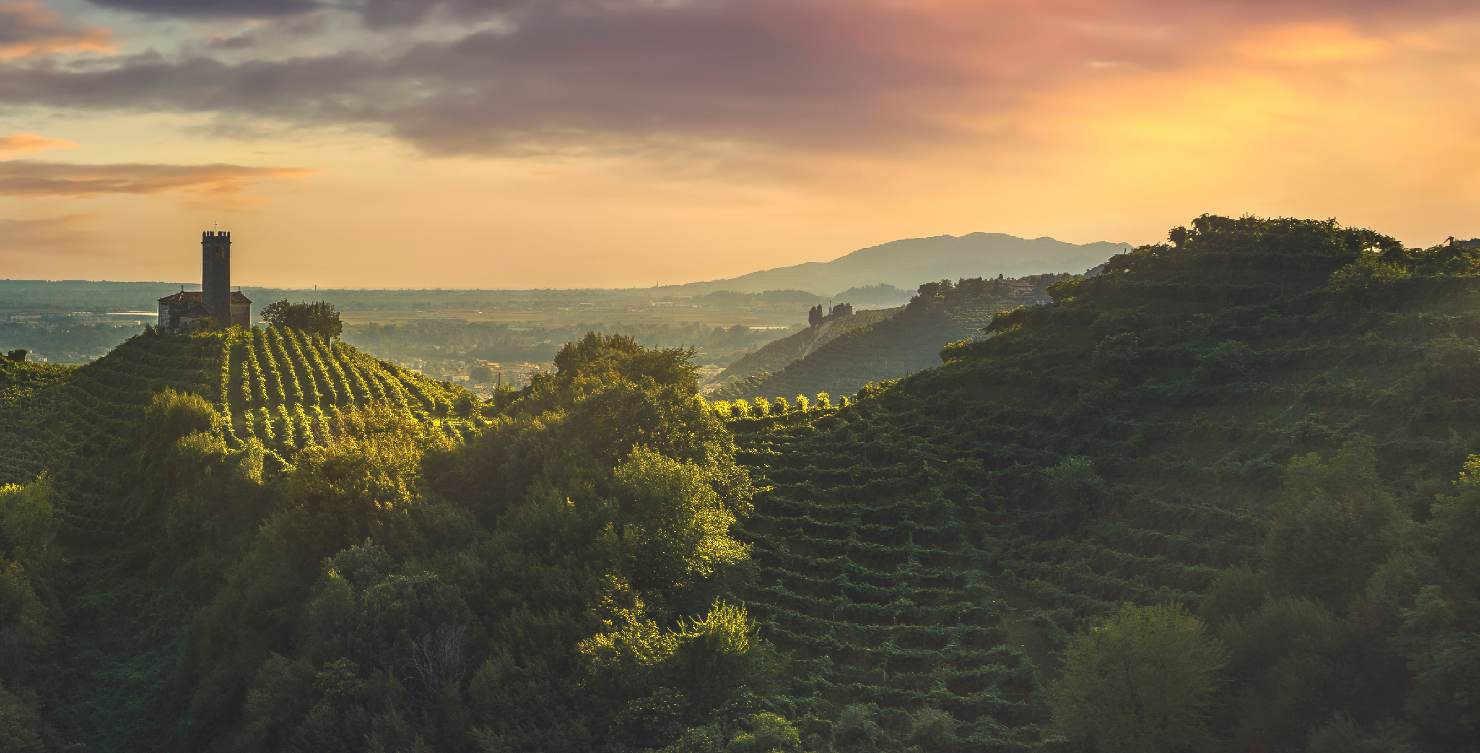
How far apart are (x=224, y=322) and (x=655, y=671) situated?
3731 inches

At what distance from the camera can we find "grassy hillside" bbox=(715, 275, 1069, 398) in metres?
138

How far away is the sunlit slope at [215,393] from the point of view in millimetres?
75188

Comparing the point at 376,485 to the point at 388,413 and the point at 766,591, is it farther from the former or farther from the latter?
the point at 766,591

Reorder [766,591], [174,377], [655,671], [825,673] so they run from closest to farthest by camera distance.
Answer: [655,671] → [825,673] → [766,591] → [174,377]

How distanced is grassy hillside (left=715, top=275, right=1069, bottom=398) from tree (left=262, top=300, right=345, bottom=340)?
185 feet

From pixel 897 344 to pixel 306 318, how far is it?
80.6m

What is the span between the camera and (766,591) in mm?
46156

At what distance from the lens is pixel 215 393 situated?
80875 millimetres

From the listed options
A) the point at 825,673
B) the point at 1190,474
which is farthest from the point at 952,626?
the point at 1190,474

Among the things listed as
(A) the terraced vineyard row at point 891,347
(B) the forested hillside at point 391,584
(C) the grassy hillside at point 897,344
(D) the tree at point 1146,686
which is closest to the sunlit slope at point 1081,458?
(D) the tree at point 1146,686

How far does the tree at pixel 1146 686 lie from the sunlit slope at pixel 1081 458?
4276mm

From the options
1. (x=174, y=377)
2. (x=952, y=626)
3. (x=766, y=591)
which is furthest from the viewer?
(x=174, y=377)

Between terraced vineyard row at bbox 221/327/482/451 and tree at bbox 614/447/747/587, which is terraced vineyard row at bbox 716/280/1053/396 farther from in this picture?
tree at bbox 614/447/747/587

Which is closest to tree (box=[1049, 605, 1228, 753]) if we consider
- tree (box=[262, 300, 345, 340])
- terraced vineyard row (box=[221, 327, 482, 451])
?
terraced vineyard row (box=[221, 327, 482, 451])
